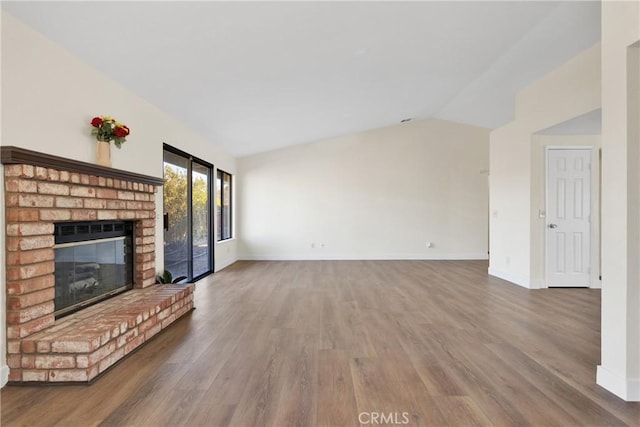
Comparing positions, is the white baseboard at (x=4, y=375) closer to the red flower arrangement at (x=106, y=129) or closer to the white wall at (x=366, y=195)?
the red flower arrangement at (x=106, y=129)

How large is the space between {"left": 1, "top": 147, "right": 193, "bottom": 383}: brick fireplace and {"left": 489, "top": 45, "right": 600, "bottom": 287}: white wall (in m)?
4.96

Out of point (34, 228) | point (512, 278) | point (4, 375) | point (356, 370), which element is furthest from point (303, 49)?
point (512, 278)

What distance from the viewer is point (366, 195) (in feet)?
25.1

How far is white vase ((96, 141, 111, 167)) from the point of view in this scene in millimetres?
2746

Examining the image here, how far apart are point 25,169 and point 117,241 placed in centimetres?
127

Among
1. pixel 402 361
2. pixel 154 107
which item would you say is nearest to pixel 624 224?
pixel 402 361

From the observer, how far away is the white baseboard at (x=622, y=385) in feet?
6.23

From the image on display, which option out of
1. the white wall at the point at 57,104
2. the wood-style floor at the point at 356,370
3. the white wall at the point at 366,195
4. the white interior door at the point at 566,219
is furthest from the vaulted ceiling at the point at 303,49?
the wood-style floor at the point at 356,370

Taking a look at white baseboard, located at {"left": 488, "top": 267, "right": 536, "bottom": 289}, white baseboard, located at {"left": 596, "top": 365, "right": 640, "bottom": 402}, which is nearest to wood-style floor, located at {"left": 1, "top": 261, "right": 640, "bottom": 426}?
white baseboard, located at {"left": 596, "top": 365, "right": 640, "bottom": 402}

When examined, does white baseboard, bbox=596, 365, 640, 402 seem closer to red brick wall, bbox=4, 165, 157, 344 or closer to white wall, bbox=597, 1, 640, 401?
white wall, bbox=597, 1, 640, 401

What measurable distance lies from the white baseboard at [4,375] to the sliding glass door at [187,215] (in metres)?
2.16

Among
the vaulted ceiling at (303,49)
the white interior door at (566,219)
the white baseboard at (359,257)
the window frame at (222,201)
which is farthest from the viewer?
the white baseboard at (359,257)

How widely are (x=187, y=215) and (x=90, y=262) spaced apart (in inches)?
81.3

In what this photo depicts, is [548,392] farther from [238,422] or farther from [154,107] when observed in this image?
[154,107]
